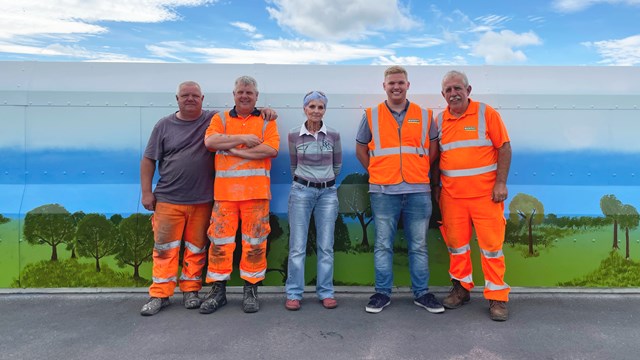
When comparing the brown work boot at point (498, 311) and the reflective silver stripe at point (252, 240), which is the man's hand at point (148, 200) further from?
the brown work boot at point (498, 311)

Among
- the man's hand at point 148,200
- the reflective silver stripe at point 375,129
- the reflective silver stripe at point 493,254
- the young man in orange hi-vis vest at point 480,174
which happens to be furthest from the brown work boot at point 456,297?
the man's hand at point 148,200

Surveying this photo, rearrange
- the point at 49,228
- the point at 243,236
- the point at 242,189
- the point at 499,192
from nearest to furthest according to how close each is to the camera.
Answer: the point at 499,192
the point at 242,189
the point at 243,236
the point at 49,228

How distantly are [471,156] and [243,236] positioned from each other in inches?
74.7

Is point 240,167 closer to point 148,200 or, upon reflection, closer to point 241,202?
point 241,202

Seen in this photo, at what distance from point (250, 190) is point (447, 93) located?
1.71m

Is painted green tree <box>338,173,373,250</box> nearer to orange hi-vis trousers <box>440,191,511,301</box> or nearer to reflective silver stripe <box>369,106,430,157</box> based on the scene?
reflective silver stripe <box>369,106,430,157</box>

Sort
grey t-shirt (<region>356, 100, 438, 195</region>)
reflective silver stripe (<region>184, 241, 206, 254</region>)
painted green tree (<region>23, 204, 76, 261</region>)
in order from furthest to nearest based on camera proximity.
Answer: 1. painted green tree (<region>23, 204, 76, 261</region>)
2. reflective silver stripe (<region>184, 241, 206, 254</region>)
3. grey t-shirt (<region>356, 100, 438, 195</region>)

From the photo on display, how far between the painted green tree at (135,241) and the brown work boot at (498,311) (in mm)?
2892

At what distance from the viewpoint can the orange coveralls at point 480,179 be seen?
344cm

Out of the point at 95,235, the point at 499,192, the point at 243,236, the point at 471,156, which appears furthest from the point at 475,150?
the point at 95,235

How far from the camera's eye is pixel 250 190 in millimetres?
3498

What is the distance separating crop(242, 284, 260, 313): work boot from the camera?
11.6 feet

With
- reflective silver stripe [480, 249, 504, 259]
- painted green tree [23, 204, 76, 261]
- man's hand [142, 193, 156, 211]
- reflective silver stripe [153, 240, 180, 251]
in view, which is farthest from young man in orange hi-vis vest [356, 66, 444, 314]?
painted green tree [23, 204, 76, 261]

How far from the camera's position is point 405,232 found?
12.0 feet
